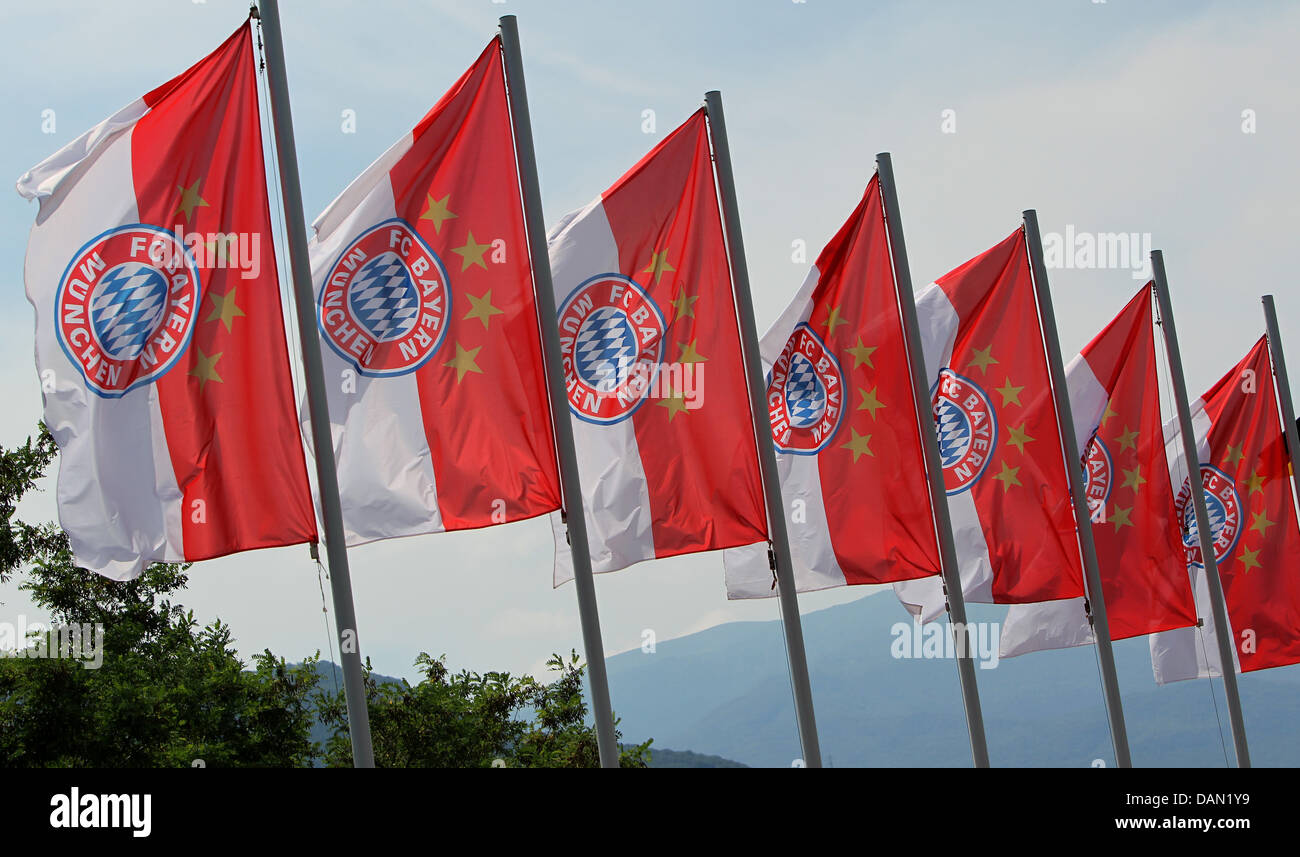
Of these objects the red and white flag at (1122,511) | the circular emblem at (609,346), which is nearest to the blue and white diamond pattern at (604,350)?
the circular emblem at (609,346)

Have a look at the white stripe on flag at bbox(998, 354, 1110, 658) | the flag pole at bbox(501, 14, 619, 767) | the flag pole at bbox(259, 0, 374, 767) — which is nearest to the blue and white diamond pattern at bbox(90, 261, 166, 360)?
the flag pole at bbox(259, 0, 374, 767)

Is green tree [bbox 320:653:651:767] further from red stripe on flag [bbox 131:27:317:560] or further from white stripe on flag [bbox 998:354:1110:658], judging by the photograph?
red stripe on flag [bbox 131:27:317:560]

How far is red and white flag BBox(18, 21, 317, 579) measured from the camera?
10.4m

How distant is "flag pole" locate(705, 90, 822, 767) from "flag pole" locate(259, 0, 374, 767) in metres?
4.37

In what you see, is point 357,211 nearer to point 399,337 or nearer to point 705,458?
point 399,337

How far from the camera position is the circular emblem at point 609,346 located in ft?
41.1

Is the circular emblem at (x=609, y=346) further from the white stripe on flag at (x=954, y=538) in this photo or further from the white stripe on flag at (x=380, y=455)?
the white stripe on flag at (x=954, y=538)

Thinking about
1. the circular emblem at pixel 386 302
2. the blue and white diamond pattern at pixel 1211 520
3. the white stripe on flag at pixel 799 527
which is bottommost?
the blue and white diamond pattern at pixel 1211 520

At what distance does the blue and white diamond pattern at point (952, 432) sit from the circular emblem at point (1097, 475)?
232 cm
